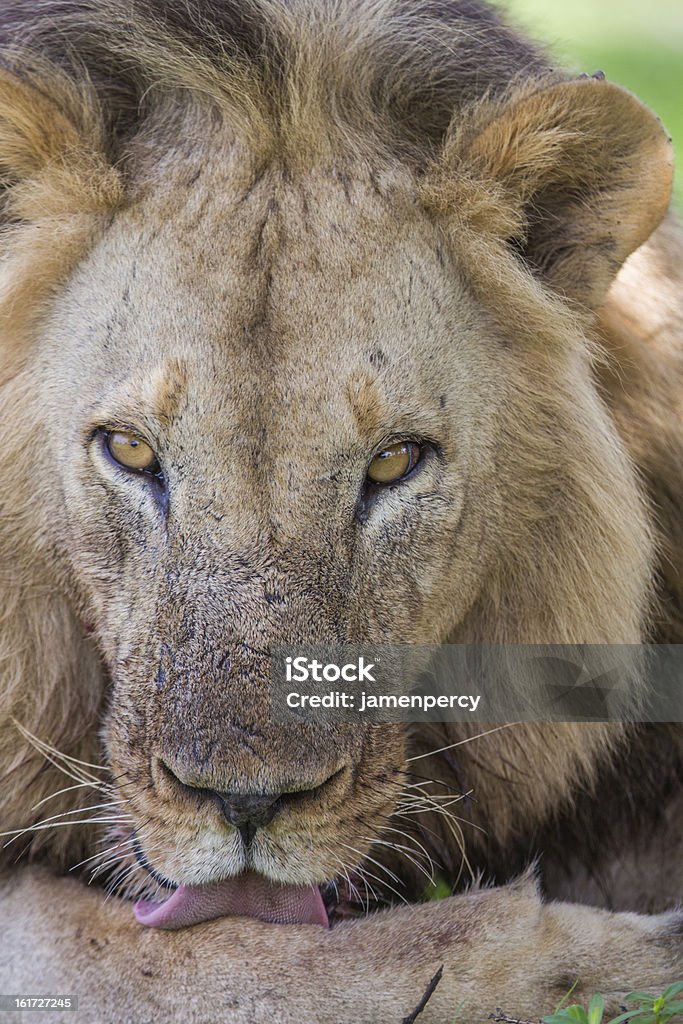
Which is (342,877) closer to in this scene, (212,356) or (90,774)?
(90,774)

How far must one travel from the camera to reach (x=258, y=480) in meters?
2.64

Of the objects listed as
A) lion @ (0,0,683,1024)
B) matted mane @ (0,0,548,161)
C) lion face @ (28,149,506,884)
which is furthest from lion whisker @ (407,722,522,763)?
matted mane @ (0,0,548,161)

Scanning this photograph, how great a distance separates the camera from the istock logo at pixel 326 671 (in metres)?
2.58

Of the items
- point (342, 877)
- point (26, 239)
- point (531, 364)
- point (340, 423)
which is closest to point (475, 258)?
point (531, 364)

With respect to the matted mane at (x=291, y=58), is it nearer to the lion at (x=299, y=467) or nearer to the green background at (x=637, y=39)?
the lion at (x=299, y=467)

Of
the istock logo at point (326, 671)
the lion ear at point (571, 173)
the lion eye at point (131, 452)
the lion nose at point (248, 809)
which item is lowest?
the lion nose at point (248, 809)

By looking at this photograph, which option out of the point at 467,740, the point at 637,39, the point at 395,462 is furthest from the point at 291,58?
the point at 637,39

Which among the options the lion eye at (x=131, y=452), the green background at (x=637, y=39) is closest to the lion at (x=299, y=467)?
the lion eye at (x=131, y=452)

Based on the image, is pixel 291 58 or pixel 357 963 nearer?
pixel 357 963

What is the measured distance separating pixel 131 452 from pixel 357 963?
1044 mm

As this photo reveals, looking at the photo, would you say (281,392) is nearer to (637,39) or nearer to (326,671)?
(326,671)

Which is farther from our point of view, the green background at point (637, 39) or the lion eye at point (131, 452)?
the green background at point (637, 39)

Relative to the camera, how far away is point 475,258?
2920 millimetres

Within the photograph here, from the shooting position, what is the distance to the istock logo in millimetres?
2584
